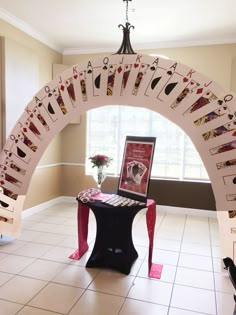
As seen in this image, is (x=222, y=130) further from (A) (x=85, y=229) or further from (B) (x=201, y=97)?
(A) (x=85, y=229)

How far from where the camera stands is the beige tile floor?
2.15 metres

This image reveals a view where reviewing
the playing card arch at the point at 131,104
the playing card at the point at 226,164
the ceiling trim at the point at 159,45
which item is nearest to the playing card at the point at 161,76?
the playing card arch at the point at 131,104

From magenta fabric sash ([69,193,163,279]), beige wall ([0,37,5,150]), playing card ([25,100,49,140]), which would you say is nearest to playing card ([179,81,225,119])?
magenta fabric sash ([69,193,163,279])

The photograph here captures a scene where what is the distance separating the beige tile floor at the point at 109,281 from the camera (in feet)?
7.04

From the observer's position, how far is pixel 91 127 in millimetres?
5195

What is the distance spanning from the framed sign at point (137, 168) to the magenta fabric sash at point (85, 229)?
0.15m

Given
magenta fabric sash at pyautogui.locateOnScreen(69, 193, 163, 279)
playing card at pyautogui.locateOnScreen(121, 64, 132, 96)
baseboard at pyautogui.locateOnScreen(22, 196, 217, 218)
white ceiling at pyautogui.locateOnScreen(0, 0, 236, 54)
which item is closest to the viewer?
playing card at pyautogui.locateOnScreen(121, 64, 132, 96)

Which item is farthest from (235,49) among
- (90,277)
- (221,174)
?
(90,277)

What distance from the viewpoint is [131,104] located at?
91.7 inches

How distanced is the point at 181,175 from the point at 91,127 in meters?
→ 1.86

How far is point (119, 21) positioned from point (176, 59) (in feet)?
4.40

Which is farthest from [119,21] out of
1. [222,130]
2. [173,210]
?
[173,210]

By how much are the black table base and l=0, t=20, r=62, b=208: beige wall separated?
197 centimetres

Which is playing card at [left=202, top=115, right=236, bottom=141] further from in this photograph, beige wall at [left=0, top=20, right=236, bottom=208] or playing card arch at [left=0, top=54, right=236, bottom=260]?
beige wall at [left=0, top=20, right=236, bottom=208]
